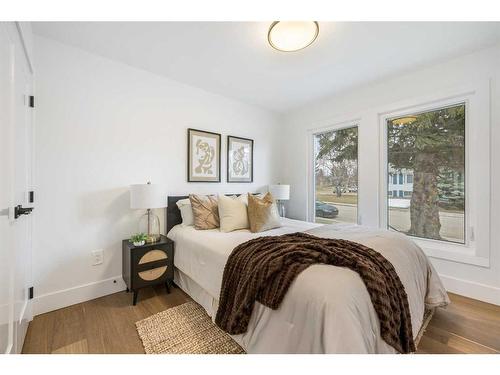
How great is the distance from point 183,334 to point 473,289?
2868 mm

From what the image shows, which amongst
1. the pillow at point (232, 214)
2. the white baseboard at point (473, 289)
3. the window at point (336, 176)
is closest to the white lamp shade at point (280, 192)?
the window at point (336, 176)

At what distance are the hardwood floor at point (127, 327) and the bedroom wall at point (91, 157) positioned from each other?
0.87 ft

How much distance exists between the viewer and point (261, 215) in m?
2.46

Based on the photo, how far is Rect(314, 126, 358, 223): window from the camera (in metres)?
3.29

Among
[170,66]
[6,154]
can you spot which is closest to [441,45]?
[170,66]

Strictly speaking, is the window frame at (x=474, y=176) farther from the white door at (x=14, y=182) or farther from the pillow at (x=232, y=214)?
the white door at (x=14, y=182)

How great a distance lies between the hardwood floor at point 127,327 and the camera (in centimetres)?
155

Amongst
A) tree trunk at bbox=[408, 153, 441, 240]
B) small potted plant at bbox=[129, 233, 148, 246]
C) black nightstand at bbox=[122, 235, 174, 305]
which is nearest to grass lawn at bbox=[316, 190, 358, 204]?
tree trunk at bbox=[408, 153, 441, 240]

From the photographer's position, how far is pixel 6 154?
1208 mm

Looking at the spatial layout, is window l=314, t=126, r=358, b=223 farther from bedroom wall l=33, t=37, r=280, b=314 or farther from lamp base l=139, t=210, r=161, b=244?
lamp base l=139, t=210, r=161, b=244

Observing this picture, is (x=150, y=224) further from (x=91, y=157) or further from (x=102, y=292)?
(x=91, y=157)

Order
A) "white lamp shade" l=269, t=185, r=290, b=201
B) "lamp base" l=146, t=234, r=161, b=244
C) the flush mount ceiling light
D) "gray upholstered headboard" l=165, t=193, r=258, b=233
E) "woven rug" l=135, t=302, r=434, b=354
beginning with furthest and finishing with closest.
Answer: "white lamp shade" l=269, t=185, r=290, b=201
"gray upholstered headboard" l=165, t=193, r=258, b=233
"lamp base" l=146, t=234, r=161, b=244
the flush mount ceiling light
"woven rug" l=135, t=302, r=434, b=354

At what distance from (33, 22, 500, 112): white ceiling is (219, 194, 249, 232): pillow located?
5.09 feet

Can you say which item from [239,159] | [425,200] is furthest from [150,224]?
[425,200]
